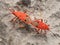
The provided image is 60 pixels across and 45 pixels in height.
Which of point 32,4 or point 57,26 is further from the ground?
point 32,4

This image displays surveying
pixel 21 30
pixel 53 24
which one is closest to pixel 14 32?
pixel 21 30

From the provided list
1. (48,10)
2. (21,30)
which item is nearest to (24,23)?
(21,30)

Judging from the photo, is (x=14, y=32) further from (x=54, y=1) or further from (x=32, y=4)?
(x=54, y=1)

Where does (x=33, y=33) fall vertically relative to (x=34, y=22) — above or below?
below

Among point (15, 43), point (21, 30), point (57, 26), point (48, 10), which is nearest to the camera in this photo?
point (15, 43)

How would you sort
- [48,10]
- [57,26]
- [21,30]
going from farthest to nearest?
1. [48,10]
2. [57,26]
3. [21,30]

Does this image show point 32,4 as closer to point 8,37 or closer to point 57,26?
point 57,26

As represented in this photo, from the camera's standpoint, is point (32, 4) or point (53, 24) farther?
point (32, 4)
